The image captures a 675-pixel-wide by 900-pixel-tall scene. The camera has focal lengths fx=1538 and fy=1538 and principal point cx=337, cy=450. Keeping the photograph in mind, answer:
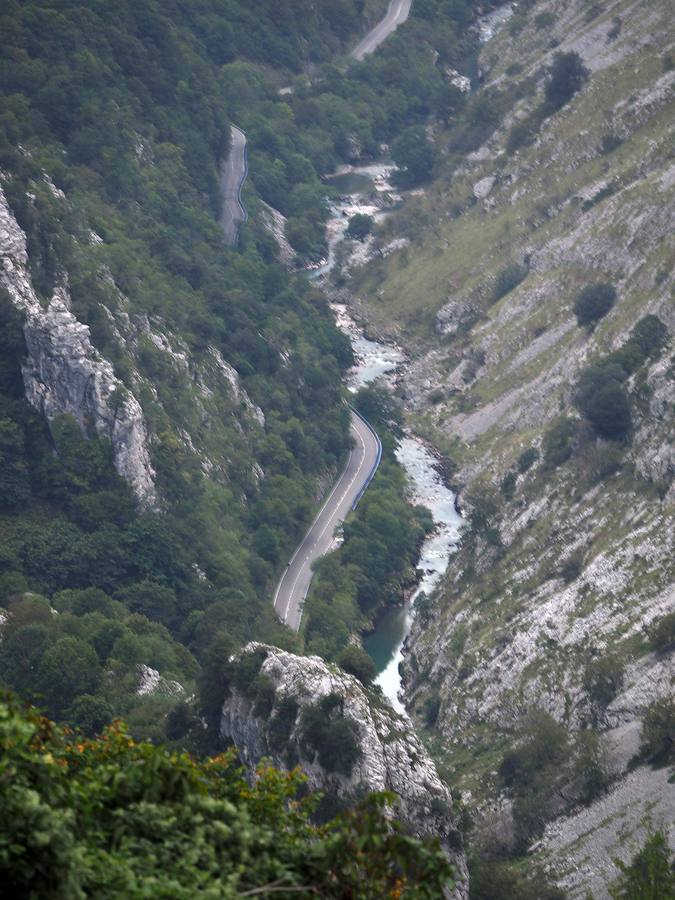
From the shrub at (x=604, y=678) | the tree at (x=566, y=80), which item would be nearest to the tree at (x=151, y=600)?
the shrub at (x=604, y=678)

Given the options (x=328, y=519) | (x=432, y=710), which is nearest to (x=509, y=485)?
(x=328, y=519)

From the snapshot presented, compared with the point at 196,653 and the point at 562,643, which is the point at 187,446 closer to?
the point at 196,653

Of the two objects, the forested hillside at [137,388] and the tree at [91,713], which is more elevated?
the forested hillside at [137,388]

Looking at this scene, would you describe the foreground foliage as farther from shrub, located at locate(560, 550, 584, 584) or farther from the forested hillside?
shrub, located at locate(560, 550, 584, 584)

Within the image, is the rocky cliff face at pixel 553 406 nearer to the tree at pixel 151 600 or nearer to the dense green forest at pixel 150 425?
the dense green forest at pixel 150 425

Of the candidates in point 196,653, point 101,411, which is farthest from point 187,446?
point 196,653

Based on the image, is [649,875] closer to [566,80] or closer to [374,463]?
[374,463]
